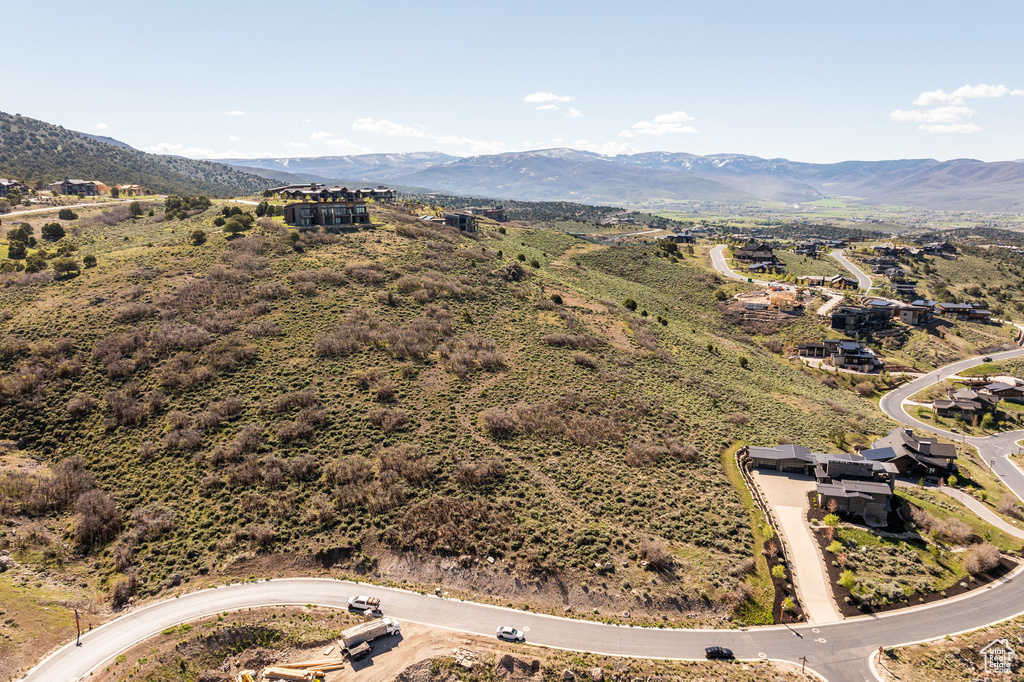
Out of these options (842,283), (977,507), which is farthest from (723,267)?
(977,507)

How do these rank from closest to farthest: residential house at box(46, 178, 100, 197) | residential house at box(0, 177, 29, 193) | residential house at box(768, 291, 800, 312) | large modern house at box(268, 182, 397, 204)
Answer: residential house at box(0, 177, 29, 193)
large modern house at box(268, 182, 397, 204)
residential house at box(768, 291, 800, 312)
residential house at box(46, 178, 100, 197)

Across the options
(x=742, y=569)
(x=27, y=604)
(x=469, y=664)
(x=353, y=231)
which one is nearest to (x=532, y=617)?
(x=469, y=664)

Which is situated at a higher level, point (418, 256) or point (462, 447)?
point (418, 256)

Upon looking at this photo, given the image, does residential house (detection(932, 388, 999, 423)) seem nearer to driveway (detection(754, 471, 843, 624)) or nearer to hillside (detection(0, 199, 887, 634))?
hillside (detection(0, 199, 887, 634))

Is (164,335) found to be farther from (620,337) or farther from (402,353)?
(620,337)

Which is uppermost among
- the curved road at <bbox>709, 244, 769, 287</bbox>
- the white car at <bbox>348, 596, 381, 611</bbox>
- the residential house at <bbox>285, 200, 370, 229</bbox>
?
the residential house at <bbox>285, 200, 370, 229</bbox>

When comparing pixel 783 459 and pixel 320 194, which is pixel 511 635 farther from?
pixel 320 194

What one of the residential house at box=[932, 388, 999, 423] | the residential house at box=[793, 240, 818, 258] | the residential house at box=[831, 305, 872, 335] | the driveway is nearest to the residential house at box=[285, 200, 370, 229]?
the driveway
